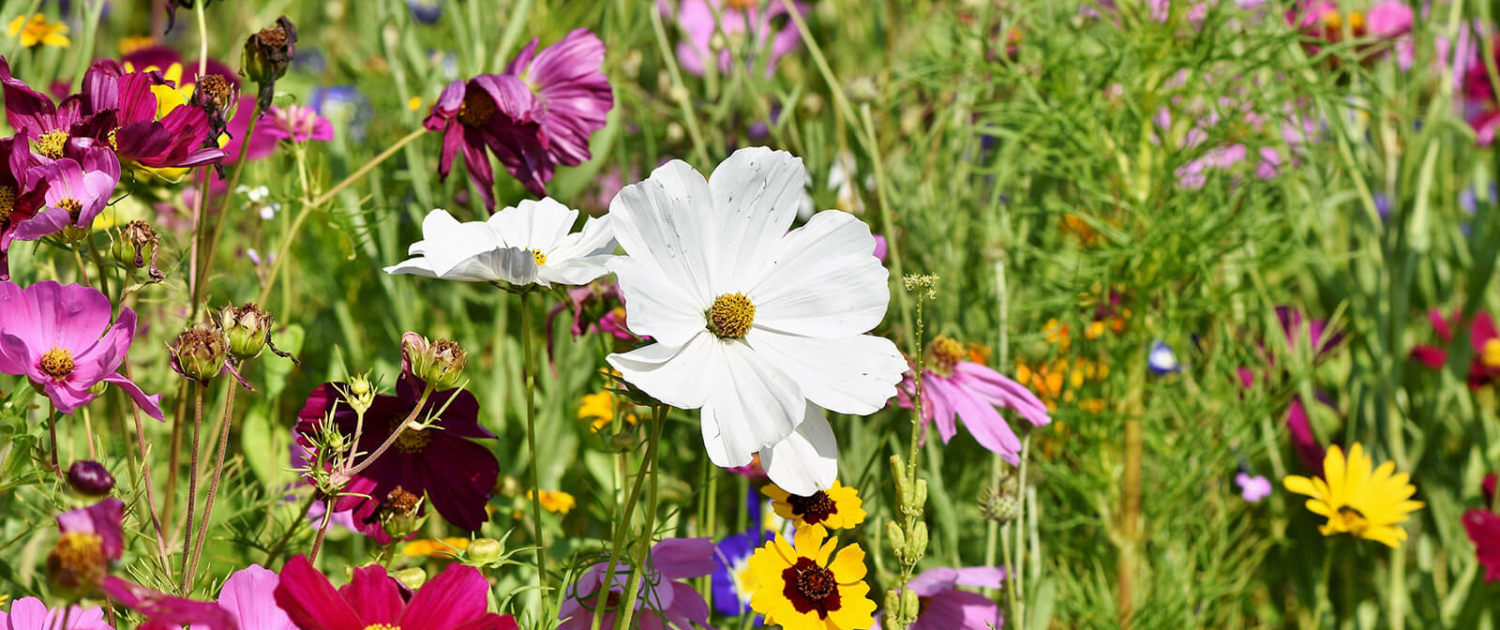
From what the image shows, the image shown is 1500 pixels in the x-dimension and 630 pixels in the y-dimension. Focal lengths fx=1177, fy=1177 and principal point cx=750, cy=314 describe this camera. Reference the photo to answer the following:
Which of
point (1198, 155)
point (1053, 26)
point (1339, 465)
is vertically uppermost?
point (1053, 26)

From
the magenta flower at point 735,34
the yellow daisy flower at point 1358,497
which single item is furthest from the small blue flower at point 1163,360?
the magenta flower at point 735,34

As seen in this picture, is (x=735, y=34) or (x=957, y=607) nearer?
(x=957, y=607)

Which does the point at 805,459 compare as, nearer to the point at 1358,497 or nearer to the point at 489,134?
the point at 489,134

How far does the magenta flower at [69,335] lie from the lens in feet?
1.62

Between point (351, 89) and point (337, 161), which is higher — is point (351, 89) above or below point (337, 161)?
above

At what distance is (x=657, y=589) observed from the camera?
1.96ft

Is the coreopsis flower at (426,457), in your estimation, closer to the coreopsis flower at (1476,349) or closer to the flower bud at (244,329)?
the flower bud at (244,329)

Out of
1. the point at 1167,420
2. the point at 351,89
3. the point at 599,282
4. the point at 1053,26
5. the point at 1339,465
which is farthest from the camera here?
the point at 351,89

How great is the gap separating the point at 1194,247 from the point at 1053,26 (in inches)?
9.1

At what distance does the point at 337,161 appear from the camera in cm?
101

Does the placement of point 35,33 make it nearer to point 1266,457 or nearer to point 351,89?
point 351,89

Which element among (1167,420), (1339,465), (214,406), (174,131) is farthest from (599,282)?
(1167,420)

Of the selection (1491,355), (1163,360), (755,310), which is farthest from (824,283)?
(1491,355)

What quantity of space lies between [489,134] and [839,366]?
0.94 ft
